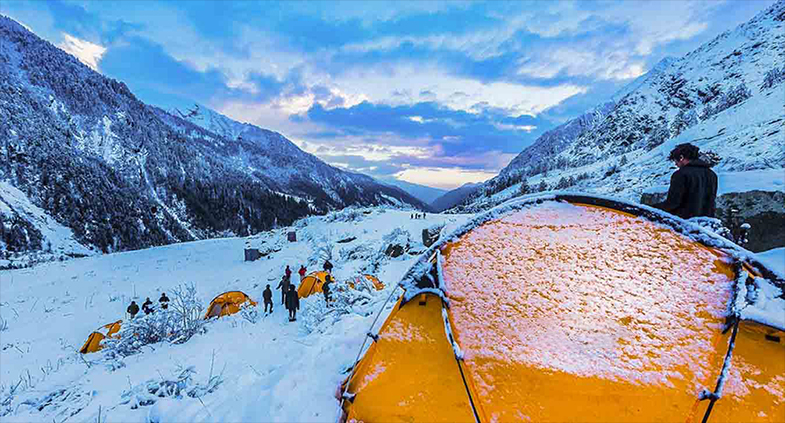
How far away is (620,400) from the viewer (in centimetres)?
187

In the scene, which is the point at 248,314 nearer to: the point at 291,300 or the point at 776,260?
the point at 291,300

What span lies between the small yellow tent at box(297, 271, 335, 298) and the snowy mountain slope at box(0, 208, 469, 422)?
0.84 m

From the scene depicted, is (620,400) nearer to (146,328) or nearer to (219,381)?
(219,381)

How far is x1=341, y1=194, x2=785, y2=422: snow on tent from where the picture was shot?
1.85m

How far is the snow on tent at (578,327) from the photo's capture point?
72.7 inches

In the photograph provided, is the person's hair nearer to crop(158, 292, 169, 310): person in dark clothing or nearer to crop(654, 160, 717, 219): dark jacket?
crop(654, 160, 717, 219): dark jacket

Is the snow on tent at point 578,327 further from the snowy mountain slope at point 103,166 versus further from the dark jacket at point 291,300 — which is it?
the snowy mountain slope at point 103,166

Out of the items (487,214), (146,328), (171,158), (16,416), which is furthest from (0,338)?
(171,158)

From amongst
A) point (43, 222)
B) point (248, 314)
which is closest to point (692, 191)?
point (248, 314)

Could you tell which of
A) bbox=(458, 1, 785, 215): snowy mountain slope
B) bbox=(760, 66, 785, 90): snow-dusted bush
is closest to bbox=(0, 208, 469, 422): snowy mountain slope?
bbox=(458, 1, 785, 215): snowy mountain slope

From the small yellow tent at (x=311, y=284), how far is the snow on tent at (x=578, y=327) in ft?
28.6

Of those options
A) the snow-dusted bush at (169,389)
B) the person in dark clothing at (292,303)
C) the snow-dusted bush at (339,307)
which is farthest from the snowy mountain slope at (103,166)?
the snow-dusted bush at (169,389)

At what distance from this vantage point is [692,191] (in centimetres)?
257

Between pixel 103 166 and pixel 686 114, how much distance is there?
124 meters
